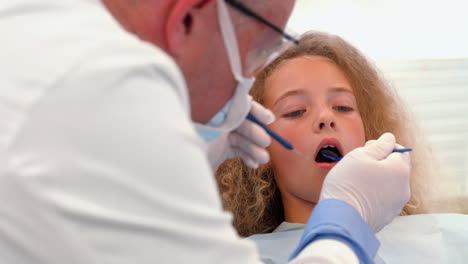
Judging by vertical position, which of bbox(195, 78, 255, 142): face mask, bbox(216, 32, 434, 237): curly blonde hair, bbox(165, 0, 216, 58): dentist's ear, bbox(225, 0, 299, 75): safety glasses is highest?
bbox(165, 0, 216, 58): dentist's ear

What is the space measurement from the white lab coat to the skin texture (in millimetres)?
218

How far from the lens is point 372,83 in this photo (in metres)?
2.49

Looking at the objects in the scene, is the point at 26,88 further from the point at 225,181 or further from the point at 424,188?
the point at 424,188

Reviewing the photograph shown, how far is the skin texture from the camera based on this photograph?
99 centimetres

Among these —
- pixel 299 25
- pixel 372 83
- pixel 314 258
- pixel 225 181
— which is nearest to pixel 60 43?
pixel 314 258

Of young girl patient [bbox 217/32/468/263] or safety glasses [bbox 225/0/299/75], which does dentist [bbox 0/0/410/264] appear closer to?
safety glasses [bbox 225/0/299/75]

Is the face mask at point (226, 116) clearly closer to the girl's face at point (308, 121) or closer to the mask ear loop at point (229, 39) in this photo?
the mask ear loop at point (229, 39)

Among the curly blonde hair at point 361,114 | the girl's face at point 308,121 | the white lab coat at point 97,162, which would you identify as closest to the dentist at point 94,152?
the white lab coat at point 97,162

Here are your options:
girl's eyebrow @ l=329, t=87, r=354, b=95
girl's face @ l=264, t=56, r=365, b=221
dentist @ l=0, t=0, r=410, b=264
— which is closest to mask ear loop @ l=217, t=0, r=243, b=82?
dentist @ l=0, t=0, r=410, b=264

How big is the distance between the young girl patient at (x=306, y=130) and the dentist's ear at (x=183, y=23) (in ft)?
3.61

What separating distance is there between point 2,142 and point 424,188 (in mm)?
2193

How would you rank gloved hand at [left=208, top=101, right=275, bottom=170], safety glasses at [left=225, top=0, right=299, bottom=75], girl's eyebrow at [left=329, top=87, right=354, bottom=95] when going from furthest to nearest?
girl's eyebrow at [left=329, top=87, right=354, bottom=95], gloved hand at [left=208, top=101, right=275, bottom=170], safety glasses at [left=225, top=0, right=299, bottom=75]

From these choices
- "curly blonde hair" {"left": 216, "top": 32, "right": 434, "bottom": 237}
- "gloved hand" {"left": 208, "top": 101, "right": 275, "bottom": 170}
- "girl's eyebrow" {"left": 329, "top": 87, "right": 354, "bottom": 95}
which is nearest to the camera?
"gloved hand" {"left": 208, "top": 101, "right": 275, "bottom": 170}

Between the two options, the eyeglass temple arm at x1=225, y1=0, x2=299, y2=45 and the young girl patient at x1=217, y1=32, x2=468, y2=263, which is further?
the young girl patient at x1=217, y1=32, x2=468, y2=263
